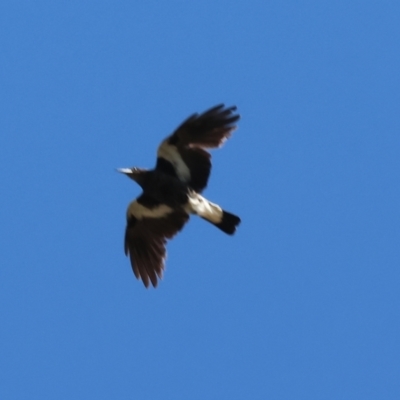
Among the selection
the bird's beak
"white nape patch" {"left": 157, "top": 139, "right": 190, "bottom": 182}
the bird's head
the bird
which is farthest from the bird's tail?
the bird's beak

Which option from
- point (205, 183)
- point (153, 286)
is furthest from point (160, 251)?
point (205, 183)

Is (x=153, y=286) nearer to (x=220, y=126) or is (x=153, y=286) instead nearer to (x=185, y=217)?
(x=185, y=217)

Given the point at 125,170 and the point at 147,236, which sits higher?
the point at 125,170

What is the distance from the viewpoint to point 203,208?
1109cm

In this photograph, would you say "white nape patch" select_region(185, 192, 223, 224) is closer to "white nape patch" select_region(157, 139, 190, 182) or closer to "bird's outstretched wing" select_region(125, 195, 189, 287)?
"white nape patch" select_region(157, 139, 190, 182)

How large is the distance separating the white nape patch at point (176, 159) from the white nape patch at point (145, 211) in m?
0.47

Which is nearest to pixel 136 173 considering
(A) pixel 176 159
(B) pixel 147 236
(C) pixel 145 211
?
(A) pixel 176 159

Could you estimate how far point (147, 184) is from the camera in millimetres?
11148

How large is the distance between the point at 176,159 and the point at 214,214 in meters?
0.70

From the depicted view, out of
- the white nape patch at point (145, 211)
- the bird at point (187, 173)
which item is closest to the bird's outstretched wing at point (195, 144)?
the bird at point (187, 173)

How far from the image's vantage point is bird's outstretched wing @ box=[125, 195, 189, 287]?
11.6m

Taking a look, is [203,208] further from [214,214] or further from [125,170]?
[125,170]

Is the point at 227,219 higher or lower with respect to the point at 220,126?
lower

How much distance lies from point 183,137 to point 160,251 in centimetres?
145
